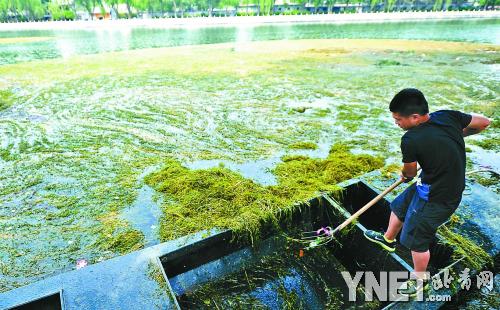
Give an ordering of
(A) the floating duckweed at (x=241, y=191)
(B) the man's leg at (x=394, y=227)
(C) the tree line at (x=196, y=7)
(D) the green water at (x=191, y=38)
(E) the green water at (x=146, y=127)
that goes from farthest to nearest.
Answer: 1. (C) the tree line at (x=196, y=7)
2. (D) the green water at (x=191, y=38)
3. (E) the green water at (x=146, y=127)
4. (A) the floating duckweed at (x=241, y=191)
5. (B) the man's leg at (x=394, y=227)

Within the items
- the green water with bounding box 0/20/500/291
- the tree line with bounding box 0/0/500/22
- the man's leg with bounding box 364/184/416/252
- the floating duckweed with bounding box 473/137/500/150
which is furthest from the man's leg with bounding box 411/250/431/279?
the tree line with bounding box 0/0/500/22

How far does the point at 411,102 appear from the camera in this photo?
2.42 metres

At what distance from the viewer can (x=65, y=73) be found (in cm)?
→ 1305

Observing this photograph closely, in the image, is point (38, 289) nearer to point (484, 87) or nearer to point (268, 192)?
point (268, 192)

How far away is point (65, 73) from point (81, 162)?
989cm

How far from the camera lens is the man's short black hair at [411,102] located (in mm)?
2402

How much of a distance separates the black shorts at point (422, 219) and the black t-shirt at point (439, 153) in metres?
0.08

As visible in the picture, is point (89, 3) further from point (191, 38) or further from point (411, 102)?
point (411, 102)

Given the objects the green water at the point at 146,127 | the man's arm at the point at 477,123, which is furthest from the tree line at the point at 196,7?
the man's arm at the point at 477,123

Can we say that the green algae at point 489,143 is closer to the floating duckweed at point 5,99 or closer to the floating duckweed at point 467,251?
the floating duckweed at point 467,251

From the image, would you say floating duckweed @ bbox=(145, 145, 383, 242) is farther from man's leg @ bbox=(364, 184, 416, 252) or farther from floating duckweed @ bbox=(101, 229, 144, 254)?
man's leg @ bbox=(364, 184, 416, 252)

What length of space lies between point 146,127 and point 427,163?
6026mm

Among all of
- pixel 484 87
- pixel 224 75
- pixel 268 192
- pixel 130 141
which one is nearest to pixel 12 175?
pixel 130 141

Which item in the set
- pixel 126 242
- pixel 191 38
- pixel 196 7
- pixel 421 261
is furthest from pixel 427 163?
pixel 196 7
